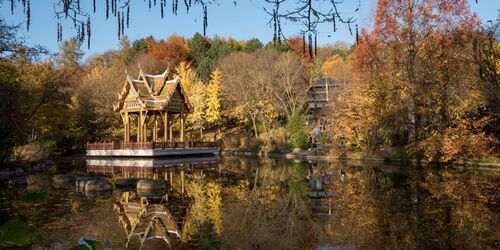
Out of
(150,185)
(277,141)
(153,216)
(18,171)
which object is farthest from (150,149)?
(153,216)

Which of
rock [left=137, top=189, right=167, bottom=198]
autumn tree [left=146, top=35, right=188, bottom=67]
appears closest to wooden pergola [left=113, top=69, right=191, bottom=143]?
rock [left=137, top=189, right=167, bottom=198]

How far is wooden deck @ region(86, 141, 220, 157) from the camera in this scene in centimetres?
3114

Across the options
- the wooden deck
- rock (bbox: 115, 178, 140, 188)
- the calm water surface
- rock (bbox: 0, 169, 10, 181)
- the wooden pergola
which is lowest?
the calm water surface

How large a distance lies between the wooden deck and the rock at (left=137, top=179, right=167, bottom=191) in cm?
1662

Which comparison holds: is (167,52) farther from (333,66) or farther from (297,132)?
(297,132)

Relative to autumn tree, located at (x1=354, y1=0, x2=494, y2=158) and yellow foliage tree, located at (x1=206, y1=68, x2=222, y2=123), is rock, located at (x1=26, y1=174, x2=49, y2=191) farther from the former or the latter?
yellow foliage tree, located at (x1=206, y1=68, x2=222, y2=123)

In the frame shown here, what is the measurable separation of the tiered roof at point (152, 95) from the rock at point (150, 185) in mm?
18099

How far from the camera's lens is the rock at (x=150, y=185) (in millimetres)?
14086

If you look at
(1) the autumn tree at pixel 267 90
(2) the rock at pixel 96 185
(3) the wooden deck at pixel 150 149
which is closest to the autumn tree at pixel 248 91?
(1) the autumn tree at pixel 267 90

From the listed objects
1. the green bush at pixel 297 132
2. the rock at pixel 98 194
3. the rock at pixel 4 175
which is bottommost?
the rock at pixel 98 194

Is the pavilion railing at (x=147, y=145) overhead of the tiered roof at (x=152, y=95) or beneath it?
beneath

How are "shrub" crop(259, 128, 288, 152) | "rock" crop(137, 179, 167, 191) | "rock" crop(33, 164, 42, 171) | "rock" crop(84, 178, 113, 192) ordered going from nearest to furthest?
1. "rock" crop(137, 179, 167, 191)
2. "rock" crop(84, 178, 113, 192)
3. "rock" crop(33, 164, 42, 171)
4. "shrub" crop(259, 128, 288, 152)

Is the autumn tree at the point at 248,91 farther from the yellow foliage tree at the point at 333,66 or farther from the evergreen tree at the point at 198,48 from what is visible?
the evergreen tree at the point at 198,48

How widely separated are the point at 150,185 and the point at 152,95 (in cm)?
2003
